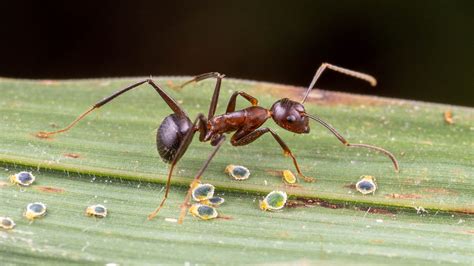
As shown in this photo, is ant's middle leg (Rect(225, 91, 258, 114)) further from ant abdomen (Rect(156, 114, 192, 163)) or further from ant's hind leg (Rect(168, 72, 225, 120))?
ant abdomen (Rect(156, 114, 192, 163))

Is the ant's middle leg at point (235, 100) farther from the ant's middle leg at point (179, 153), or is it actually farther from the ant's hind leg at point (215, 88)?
the ant's middle leg at point (179, 153)

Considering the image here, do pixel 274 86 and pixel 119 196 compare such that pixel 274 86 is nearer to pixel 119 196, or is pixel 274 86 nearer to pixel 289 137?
pixel 289 137

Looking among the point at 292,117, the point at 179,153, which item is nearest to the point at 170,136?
the point at 179,153

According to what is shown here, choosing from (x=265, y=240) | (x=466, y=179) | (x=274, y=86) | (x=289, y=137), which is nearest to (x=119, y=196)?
(x=265, y=240)

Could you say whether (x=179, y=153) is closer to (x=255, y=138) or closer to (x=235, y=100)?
(x=255, y=138)

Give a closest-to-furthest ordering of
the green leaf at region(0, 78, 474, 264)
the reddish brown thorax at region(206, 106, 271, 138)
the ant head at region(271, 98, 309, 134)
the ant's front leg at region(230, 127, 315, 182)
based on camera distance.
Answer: the green leaf at region(0, 78, 474, 264), the ant's front leg at region(230, 127, 315, 182), the ant head at region(271, 98, 309, 134), the reddish brown thorax at region(206, 106, 271, 138)

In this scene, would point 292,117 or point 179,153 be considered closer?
point 179,153

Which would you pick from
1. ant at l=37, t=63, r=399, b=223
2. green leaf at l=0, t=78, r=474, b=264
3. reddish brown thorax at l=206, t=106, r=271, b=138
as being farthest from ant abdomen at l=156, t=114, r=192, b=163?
reddish brown thorax at l=206, t=106, r=271, b=138
